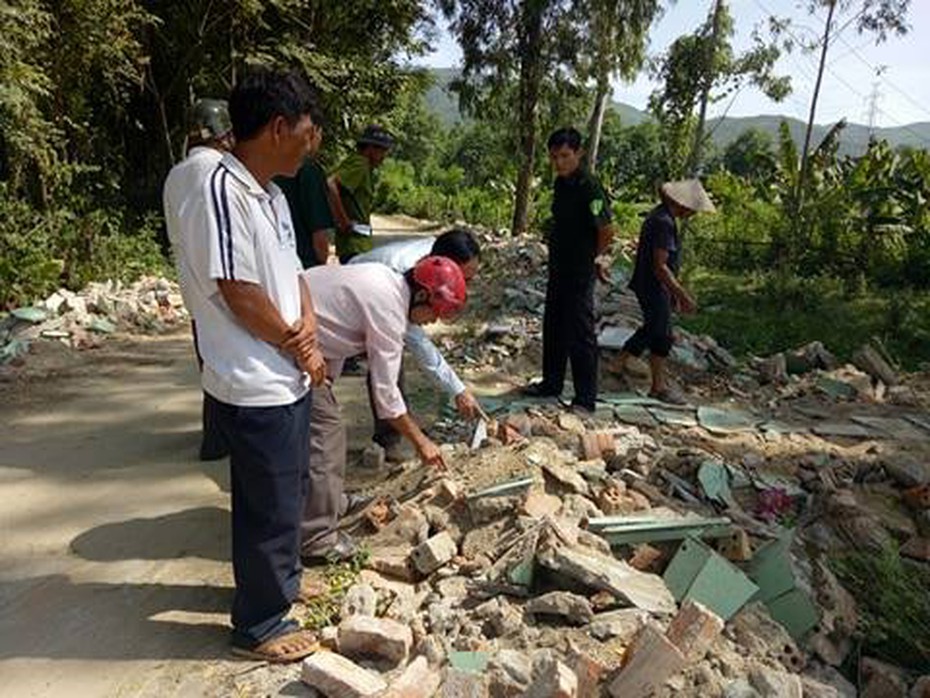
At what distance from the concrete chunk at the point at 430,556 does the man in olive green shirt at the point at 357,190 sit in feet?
9.17

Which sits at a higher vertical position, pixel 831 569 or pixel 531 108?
pixel 531 108

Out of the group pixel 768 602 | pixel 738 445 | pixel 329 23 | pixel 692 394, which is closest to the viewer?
pixel 768 602

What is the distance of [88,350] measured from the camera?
23.4 feet

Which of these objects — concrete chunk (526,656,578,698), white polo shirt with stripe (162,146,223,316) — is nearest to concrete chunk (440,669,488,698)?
concrete chunk (526,656,578,698)

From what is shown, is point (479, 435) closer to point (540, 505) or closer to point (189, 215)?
point (540, 505)

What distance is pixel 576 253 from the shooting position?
498 cm

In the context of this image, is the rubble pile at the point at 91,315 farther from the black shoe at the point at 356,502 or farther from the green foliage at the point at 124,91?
the black shoe at the point at 356,502

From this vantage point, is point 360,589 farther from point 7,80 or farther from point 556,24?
point 556,24

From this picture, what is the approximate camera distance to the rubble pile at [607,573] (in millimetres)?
2402

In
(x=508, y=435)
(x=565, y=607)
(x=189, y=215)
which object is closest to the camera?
(x=189, y=215)

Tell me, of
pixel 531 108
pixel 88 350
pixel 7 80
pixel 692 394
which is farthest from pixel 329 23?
pixel 692 394

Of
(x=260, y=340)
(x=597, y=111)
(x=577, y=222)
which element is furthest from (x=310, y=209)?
(x=597, y=111)

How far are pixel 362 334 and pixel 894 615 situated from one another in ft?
7.55

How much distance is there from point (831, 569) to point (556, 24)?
12.6 m
